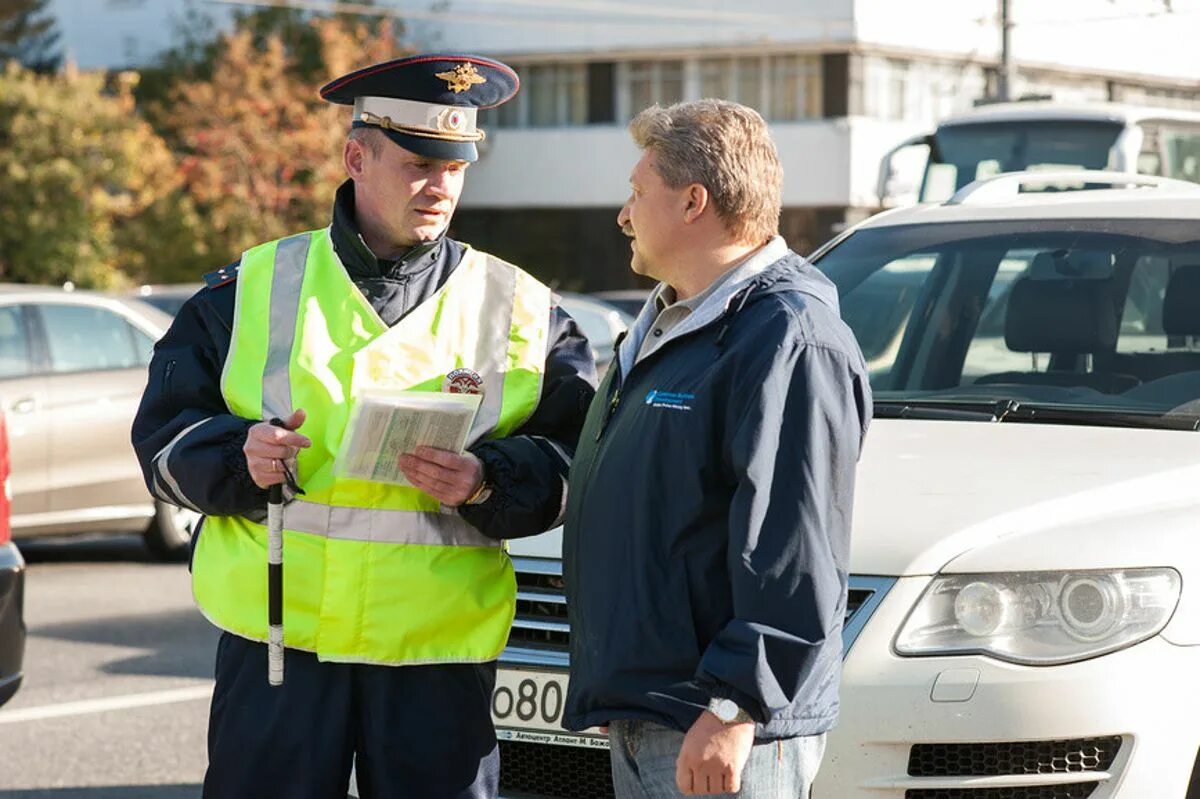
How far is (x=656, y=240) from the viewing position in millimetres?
3324

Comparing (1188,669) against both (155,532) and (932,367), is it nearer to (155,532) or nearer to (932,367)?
(932,367)

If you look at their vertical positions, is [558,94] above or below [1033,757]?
below

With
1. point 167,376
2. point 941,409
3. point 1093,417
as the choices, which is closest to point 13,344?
point 941,409

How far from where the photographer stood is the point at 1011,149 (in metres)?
18.1

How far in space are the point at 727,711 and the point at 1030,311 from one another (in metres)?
3.00

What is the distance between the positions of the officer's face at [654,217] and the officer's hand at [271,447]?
67 cm

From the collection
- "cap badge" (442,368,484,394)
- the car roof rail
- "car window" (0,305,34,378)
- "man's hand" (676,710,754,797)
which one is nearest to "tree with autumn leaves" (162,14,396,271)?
"car window" (0,305,34,378)

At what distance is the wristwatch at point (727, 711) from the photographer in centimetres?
304

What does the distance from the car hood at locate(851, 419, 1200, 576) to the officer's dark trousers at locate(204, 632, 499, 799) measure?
3.34 ft

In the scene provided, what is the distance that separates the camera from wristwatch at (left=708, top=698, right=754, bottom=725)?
9.98 feet

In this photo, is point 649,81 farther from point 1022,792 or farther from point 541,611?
point 1022,792

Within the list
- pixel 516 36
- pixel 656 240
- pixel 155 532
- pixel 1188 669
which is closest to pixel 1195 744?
pixel 1188 669

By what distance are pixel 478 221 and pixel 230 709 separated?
44166 millimetres

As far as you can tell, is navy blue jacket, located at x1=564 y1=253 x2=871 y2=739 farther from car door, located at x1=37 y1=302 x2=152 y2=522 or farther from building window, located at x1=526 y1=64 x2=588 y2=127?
building window, located at x1=526 y1=64 x2=588 y2=127
